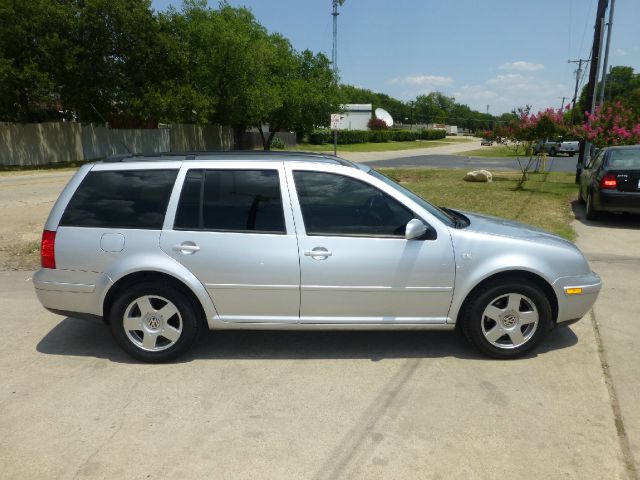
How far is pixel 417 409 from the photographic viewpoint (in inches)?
136

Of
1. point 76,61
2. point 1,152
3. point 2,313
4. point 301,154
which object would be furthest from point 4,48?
point 301,154

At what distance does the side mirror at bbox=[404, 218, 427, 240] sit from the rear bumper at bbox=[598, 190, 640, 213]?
23.9ft

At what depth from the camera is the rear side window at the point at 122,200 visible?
4102 mm

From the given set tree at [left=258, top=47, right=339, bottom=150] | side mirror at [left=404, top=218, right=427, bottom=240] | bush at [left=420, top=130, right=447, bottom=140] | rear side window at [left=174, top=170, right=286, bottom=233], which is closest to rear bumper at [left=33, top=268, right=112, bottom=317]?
rear side window at [left=174, top=170, right=286, bottom=233]

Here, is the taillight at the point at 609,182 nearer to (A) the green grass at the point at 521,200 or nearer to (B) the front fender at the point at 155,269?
(A) the green grass at the point at 521,200

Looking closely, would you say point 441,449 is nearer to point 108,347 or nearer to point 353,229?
point 353,229

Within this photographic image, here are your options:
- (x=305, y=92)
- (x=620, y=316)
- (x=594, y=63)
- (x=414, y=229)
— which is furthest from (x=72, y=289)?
(x=305, y=92)

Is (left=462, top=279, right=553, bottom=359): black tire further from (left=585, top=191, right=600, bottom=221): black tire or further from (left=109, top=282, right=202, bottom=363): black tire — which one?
(left=585, top=191, right=600, bottom=221): black tire

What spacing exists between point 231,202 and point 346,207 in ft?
3.01

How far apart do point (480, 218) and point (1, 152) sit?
26853 mm

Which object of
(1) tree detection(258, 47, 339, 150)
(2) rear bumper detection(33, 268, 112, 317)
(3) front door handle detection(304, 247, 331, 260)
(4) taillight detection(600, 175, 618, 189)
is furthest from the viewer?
(1) tree detection(258, 47, 339, 150)

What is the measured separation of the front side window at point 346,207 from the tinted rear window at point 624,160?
739 cm

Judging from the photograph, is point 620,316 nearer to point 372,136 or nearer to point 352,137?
point 352,137

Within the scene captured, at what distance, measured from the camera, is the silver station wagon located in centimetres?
398
